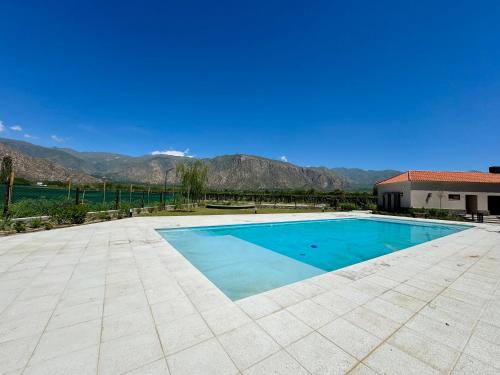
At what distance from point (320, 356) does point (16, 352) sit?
3024 mm

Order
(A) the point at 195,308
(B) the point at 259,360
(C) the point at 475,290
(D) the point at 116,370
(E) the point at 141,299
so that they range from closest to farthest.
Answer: (D) the point at 116,370 < (B) the point at 259,360 < (A) the point at 195,308 < (E) the point at 141,299 < (C) the point at 475,290

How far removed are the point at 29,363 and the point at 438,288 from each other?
230 inches

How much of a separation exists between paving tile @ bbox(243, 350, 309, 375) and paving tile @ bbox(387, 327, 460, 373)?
1188mm

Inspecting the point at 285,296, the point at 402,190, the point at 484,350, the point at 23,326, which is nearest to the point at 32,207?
the point at 23,326

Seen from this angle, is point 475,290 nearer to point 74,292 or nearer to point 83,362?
point 83,362

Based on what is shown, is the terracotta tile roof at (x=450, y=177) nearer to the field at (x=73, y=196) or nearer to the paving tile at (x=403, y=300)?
the paving tile at (x=403, y=300)

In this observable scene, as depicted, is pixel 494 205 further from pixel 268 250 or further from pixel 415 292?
pixel 415 292

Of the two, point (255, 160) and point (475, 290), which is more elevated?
point (255, 160)

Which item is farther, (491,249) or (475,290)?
(491,249)

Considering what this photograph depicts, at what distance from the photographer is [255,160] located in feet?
525

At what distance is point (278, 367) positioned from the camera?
78.0 inches

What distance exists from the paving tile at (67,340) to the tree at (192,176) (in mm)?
19183

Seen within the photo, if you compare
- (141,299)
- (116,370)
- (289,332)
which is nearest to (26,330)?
(141,299)

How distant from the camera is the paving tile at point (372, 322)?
259 cm
